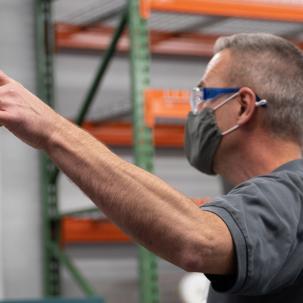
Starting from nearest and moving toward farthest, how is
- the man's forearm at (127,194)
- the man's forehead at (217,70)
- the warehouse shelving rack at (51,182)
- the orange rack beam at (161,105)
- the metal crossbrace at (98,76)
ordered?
1. the man's forearm at (127,194)
2. the man's forehead at (217,70)
3. the orange rack beam at (161,105)
4. the metal crossbrace at (98,76)
5. the warehouse shelving rack at (51,182)

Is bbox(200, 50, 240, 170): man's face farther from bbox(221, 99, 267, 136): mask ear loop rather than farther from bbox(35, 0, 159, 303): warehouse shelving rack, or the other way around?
bbox(35, 0, 159, 303): warehouse shelving rack

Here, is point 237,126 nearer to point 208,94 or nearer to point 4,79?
point 208,94

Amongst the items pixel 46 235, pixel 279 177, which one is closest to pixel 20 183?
pixel 46 235

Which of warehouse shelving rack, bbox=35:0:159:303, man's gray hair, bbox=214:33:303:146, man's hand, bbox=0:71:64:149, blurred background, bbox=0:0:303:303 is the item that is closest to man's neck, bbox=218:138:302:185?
man's gray hair, bbox=214:33:303:146

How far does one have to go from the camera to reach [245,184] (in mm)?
1562

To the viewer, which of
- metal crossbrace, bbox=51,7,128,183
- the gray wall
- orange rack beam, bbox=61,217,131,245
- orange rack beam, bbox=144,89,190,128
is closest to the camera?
orange rack beam, bbox=144,89,190,128

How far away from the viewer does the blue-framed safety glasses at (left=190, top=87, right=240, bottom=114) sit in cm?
194

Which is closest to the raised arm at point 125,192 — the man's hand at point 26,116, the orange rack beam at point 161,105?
the man's hand at point 26,116

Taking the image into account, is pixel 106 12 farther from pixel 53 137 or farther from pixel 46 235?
pixel 53 137

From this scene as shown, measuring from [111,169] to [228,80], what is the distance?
63cm

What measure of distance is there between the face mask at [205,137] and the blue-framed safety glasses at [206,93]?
0.01 meters

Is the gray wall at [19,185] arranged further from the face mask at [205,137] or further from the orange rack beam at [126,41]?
the face mask at [205,137]

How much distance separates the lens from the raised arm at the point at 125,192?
1.38 metres

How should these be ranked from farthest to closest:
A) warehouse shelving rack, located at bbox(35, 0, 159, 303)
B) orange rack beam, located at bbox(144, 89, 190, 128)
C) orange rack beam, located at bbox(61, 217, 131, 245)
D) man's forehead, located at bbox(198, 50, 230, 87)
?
orange rack beam, located at bbox(61, 217, 131, 245) → warehouse shelving rack, located at bbox(35, 0, 159, 303) → orange rack beam, located at bbox(144, 89, 190, 128) → man's forehead, located at bbox(198, 50, 230, 87)
